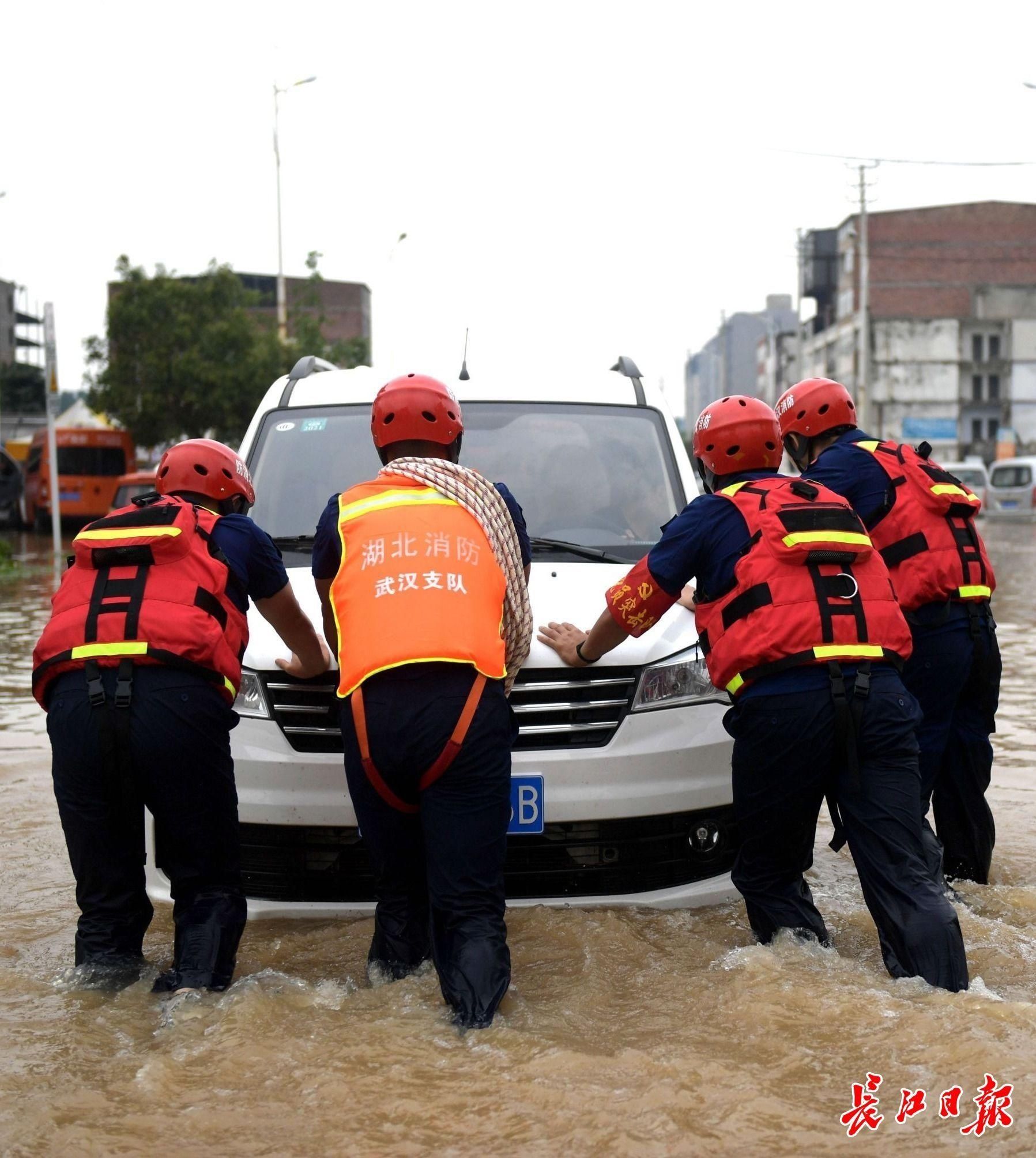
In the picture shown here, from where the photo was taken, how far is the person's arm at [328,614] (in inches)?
160

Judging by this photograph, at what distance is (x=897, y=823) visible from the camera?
155 inches

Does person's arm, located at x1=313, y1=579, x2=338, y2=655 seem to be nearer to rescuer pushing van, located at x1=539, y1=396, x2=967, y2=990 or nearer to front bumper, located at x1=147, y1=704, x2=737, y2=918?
front bumper, located at x1=147, y1=704, x2=737, y2=918

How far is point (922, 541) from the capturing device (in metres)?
4.94

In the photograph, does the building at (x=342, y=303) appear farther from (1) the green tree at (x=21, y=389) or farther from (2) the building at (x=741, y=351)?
(2) the building at (x=741, y=351)

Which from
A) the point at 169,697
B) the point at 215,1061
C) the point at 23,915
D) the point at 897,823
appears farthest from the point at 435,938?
the point at 23,915

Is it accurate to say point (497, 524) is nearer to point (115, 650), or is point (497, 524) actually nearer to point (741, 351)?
point (115, 650)

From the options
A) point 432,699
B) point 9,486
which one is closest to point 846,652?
point 432,699

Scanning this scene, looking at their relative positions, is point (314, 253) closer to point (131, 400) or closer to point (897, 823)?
point (131, 400)

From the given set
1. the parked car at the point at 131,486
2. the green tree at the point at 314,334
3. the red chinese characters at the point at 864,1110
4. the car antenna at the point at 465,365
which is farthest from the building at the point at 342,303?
the red chinese characters at the point at 864,1110

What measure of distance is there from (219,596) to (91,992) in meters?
1.19

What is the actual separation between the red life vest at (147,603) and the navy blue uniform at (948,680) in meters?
2.04

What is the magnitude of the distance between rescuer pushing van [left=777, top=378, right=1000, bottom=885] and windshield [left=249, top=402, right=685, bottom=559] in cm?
76

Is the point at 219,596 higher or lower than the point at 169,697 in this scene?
higher

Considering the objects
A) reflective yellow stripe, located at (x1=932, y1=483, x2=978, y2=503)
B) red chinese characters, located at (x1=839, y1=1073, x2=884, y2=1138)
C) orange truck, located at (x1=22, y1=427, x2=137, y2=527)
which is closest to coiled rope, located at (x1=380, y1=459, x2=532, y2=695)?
red chinese characters, located at (x1=839, y1=1073, x2=884, y2=1138)
